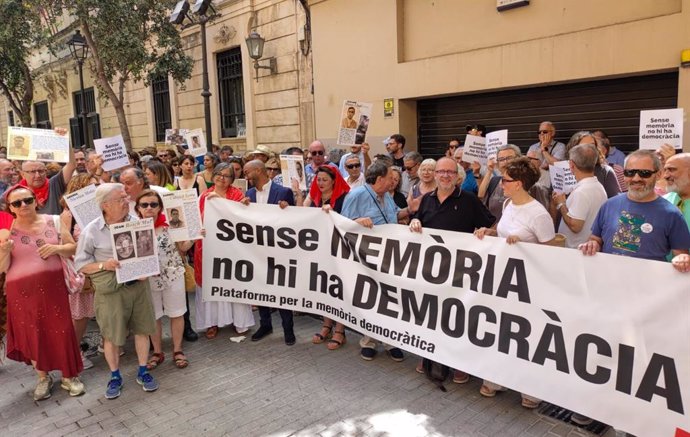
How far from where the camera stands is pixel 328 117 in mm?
11617

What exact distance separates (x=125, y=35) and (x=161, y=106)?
18.9 feet

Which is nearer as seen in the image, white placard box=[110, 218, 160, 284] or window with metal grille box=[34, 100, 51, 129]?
white placard box=[110, 218, 160, 284]

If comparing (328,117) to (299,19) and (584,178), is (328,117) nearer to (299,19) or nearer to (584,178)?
(299,19)

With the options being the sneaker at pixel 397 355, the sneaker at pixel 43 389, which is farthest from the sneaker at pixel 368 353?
the sneaker at pixel 43 389

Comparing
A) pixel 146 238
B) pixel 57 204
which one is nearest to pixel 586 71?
pixel 146 238

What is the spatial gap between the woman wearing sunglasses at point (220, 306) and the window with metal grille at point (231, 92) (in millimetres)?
9695

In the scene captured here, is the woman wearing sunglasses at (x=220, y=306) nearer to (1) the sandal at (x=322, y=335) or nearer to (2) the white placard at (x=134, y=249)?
(1) the sandal at (x=322, y=335)

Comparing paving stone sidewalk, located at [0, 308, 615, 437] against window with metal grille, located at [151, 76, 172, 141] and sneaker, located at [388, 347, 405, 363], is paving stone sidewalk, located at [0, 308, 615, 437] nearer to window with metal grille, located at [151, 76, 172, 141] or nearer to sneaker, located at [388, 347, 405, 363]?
sneaker, located at [388, 347, 405, 363]

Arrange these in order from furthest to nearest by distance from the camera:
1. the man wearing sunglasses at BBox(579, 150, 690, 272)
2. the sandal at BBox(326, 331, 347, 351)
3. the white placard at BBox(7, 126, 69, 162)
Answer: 1. the white placard at BBox(7, 126, 69, 162)
2. the sandal at BBox(326, 331, 347, 351)
3. the man wearing sunglasses at BBox(579, 150, 690, 272)

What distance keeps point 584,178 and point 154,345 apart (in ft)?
13.0

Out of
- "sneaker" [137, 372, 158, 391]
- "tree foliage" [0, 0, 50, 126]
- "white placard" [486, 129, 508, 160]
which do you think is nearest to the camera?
"sneaker" [137, 372, 158, 391]

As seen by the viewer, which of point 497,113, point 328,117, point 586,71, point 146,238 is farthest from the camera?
point 328,117

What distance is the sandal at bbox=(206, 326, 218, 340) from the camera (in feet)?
17.5

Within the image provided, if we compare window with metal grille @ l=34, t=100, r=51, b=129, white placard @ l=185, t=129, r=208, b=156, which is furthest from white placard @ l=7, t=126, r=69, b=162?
window with metal grille @ l=34, t=100, r=51, b=129
